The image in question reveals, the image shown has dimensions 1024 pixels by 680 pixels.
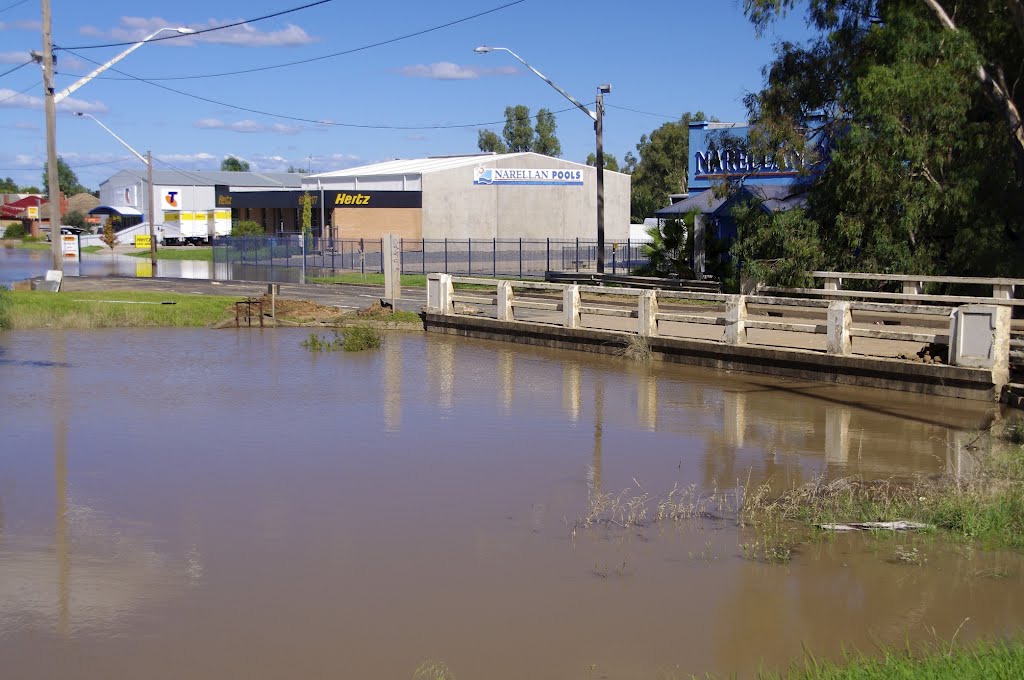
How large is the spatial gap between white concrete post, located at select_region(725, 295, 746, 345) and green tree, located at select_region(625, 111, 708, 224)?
81243 millimetres

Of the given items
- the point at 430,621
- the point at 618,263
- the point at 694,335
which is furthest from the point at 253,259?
the point at 430,621

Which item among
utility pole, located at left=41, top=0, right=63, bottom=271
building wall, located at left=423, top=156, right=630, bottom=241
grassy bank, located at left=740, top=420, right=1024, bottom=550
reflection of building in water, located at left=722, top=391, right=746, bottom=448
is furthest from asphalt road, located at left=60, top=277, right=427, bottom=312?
building wall, located at left=423, top=156, right=630, bottom=241

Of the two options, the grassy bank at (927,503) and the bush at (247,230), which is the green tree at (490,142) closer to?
the bush at (247,230)

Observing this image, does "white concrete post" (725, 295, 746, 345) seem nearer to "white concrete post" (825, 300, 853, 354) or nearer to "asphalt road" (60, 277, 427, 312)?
"white concrete post" (825, 300, 853, 354)

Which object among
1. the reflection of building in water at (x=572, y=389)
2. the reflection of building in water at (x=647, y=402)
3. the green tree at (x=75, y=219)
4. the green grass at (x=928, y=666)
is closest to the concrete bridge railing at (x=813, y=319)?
the reflection of building in water at (x=572, y=389)

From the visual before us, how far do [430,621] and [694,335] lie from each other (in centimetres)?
1464

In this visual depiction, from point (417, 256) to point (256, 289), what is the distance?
69.9ft

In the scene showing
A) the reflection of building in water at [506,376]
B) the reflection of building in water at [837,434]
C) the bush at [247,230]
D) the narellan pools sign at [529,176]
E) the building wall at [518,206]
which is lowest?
the reflection of building in water at [837,434]

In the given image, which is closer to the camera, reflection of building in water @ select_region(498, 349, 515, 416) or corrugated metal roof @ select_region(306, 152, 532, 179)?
reflection of building in water @ select_region(498, 349, 515, 416)

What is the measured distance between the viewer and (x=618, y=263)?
65.0 m

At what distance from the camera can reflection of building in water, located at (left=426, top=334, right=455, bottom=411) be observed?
17484mm

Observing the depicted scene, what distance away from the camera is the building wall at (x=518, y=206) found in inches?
2781

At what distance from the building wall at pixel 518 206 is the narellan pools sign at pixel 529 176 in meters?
0.29

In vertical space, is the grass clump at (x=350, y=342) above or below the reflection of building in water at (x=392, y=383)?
above
